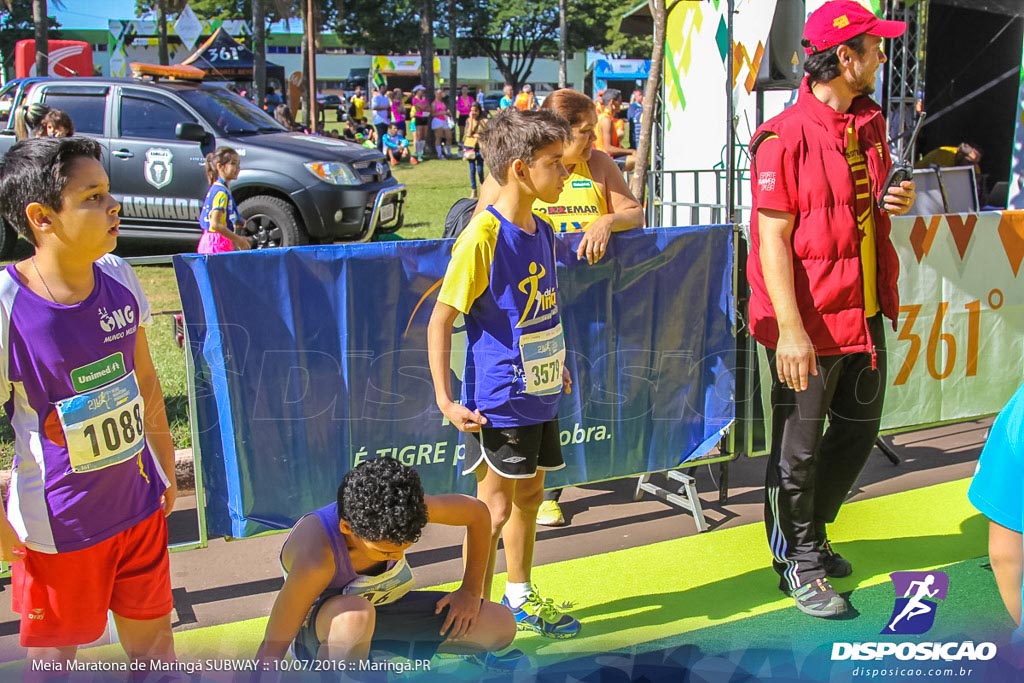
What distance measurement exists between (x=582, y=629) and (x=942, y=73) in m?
13.1

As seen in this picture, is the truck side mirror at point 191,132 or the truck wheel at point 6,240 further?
the truck wheel at point 6,240

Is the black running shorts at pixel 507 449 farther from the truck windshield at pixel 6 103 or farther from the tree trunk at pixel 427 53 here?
the tree trunk at pixel 427 53

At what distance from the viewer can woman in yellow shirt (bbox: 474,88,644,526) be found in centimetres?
431

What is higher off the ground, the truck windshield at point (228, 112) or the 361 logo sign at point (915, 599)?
the truck windshield at point (228, 112)

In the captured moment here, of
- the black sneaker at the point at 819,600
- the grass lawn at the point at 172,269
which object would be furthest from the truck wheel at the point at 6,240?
the black sneaker at the point at 819,600

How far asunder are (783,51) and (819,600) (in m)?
4.27

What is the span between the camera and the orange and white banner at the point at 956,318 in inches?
210

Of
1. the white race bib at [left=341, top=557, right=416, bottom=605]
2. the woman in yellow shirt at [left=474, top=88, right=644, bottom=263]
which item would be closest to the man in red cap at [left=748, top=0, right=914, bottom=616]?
the woman in yellow shirt at [left=474, top=88, right=644, bottom=263]

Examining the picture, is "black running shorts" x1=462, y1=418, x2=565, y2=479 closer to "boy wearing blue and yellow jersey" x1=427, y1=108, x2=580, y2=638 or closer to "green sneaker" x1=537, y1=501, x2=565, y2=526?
"boy wearing blue and yellow jersey" x1=427, y1=108, x2=580, y2=638

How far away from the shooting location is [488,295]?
338 cm

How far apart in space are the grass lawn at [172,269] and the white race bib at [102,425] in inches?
108

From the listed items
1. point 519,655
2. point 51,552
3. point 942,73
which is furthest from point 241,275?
point 942,73

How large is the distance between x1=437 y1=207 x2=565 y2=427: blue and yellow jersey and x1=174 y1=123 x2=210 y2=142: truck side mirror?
8392 mm

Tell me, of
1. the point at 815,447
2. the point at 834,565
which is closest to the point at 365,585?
the point at 815,447
